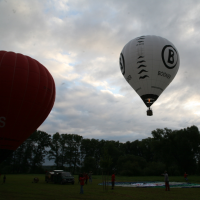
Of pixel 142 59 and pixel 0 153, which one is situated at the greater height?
pixel 142 59

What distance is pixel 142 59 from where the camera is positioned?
58.2 feet

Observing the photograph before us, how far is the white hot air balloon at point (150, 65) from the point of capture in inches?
693

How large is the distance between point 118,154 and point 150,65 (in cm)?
6509

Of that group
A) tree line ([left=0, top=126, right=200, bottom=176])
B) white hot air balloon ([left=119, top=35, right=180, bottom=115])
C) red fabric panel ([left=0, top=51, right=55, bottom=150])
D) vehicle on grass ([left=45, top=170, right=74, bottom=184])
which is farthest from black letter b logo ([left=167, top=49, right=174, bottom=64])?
tree line ([left=0, top=126, right=200, bottom=176])

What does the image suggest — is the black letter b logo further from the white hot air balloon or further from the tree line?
the tree line

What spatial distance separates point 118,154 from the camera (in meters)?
78.0

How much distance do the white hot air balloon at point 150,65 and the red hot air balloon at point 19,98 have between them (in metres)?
7.69

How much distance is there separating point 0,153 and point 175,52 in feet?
53.6

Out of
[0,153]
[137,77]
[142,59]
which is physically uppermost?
[142,59]

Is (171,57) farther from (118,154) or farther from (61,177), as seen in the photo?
(118,154)

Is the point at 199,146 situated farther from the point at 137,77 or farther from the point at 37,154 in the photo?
the point at 37,154

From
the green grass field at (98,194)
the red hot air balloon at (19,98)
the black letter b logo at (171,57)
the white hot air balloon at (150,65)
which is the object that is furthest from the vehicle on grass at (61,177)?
the black letter b logo at (171,57)

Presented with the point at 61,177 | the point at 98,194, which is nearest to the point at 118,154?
the point at 61,177

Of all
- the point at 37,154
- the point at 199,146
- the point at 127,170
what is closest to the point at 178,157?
the point at 199,146
